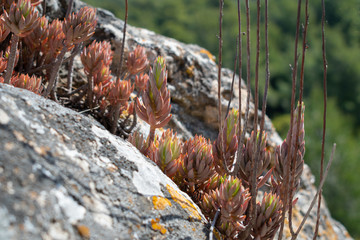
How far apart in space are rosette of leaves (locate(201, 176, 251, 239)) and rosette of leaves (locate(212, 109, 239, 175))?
0.80 feet

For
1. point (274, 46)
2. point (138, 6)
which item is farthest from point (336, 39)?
point (138, 6)

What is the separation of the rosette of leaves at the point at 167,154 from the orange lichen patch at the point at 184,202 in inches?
8.0

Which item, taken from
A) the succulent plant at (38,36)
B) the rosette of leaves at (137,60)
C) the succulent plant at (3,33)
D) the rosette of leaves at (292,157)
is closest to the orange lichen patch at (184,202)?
the rosette of leaves at (292,157)

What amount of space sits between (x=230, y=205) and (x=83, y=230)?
69cm

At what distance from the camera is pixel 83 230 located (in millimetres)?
1169

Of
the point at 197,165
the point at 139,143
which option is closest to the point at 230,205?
the point at 197,165

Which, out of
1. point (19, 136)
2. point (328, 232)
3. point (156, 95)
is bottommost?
point (328, 232)

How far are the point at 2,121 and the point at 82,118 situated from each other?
17.2 inches

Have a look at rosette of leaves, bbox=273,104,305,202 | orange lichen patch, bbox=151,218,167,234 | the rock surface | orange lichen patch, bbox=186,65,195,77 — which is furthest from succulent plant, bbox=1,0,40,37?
orange lichen patch, bbox=186,65,195,77

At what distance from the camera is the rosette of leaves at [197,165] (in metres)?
1.90

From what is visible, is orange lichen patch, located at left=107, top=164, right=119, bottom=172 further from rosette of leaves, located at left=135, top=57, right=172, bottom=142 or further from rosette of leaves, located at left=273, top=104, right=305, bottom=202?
rosette of leaves, located at left=273, top=104, right=305, bottom=202

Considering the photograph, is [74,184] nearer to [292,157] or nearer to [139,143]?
[139,143]

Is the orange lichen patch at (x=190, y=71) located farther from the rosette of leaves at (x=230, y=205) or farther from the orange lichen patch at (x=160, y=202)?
the orange lichen patch at (x=160, y=202)

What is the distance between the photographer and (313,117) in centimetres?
3080
